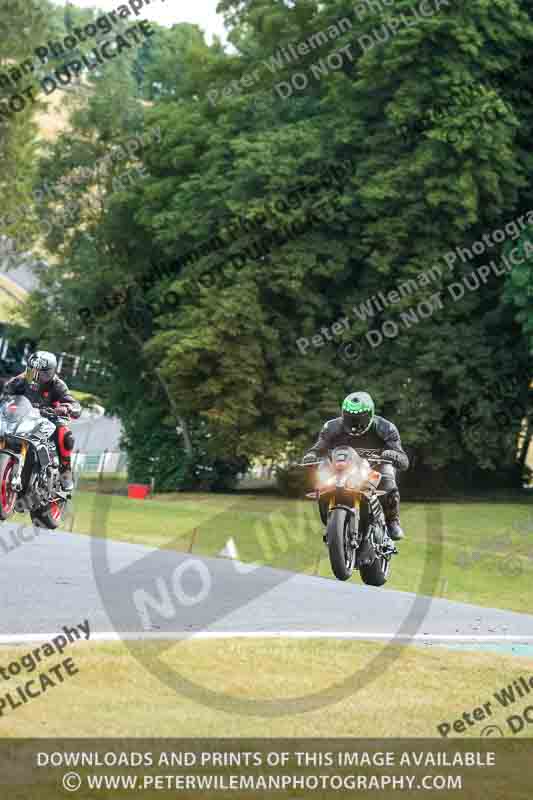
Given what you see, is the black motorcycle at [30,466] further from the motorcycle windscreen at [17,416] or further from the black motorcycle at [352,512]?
the black motorcycle at [352,512]

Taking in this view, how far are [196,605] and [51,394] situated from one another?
58637 millimetres

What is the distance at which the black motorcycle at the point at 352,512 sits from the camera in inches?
336

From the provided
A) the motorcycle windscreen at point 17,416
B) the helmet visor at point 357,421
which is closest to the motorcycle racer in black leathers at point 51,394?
the motorcycle windscreen at point 17,416

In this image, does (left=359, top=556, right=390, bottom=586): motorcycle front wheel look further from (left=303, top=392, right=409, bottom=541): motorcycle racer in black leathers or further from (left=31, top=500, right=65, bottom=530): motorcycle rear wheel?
(left=31, top=500, right=65, bottom=530): motorcycle rear wheel

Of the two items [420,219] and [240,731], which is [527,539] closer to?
[420,219]

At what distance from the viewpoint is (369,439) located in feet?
30.6

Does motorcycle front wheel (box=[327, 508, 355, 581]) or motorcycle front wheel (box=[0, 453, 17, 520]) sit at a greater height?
motorcycle front wheel (box=[0, 453, 17, 520])

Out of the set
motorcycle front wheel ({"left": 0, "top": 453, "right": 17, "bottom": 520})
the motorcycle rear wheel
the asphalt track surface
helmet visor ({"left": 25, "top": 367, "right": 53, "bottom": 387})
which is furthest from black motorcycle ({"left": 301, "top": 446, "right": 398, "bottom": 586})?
the asphalt track surface

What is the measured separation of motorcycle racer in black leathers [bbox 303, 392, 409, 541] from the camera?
29.4 ft

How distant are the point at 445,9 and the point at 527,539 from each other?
1163 inches

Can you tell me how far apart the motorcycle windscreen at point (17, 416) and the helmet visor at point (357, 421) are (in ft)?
11.0

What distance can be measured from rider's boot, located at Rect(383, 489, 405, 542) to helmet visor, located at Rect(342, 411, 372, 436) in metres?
0.52
